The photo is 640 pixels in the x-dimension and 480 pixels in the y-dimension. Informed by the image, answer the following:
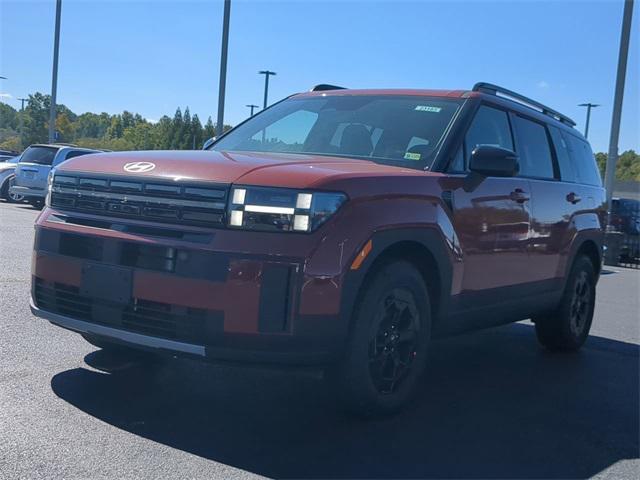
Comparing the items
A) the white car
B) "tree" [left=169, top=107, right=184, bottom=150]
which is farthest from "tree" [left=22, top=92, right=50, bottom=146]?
the white car

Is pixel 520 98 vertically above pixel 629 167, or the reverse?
pixel 629 167

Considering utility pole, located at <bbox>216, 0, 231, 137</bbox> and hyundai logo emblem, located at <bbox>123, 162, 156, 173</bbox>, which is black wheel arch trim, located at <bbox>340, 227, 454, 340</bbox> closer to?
hyundai logo emblem, located at <bbox>123, 162, 156, 173</bbox>

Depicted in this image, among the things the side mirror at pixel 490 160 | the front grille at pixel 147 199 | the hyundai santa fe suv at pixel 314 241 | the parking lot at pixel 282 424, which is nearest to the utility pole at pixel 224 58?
the parking lot at pixel 282 424

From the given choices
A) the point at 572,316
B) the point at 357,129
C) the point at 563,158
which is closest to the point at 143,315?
the point at 357,129

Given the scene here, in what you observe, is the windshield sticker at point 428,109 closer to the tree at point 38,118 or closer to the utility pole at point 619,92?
the utility pole at point 619,92

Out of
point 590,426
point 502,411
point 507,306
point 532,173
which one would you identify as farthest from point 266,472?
point 532,173

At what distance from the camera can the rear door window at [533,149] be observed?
5.90m

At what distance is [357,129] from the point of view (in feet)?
17.1

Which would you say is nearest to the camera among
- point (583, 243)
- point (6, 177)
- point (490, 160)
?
point (490, 160)

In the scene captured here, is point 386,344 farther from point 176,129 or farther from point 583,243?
point 176,129

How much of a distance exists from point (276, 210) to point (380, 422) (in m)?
1.48

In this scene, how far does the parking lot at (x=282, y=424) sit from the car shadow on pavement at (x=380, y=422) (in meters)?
0.01

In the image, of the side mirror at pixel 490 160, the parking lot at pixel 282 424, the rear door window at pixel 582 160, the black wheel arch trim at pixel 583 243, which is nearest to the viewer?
the parking lot at pixel 282 424

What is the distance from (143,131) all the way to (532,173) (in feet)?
222
